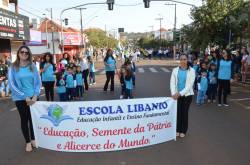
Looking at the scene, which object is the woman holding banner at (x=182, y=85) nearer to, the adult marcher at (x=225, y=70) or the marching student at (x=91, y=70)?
the adult marcher at (x=225, y=70)

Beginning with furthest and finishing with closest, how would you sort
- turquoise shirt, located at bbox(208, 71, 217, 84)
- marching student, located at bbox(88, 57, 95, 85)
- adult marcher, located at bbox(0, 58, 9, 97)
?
marching student, located at bbox(88, 57, 95, 85), adult marcher, located at bbox(0, 58, 9, 97), turquoise shirt, located at bbox(208, 71, 217, 84)

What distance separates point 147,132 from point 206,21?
23777 millimetres

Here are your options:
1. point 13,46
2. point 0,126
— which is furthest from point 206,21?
point 0,126

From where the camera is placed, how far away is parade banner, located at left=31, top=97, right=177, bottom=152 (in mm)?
6754

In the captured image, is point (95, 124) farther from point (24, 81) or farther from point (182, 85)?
point (182, 85)

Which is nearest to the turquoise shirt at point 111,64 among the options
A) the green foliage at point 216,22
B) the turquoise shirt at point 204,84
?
the turquoise shirt at point 204,84

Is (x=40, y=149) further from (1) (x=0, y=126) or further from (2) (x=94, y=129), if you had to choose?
(1) (x=0, y=126)

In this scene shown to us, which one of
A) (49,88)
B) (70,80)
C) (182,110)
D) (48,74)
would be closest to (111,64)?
(70,80)

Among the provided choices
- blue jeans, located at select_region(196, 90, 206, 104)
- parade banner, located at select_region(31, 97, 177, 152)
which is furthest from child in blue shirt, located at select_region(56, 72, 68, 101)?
parade banner, located at select_region(31, 97, 177, 152)

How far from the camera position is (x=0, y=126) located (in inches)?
375

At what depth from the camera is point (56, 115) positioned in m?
6.82

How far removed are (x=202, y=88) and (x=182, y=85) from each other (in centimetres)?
478

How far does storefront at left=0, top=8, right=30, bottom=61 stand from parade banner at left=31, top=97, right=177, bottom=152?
16268 millimetres

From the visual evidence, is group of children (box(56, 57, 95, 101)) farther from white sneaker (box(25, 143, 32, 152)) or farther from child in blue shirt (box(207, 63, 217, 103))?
white sneaker (box(25, 143, 32, 152))
